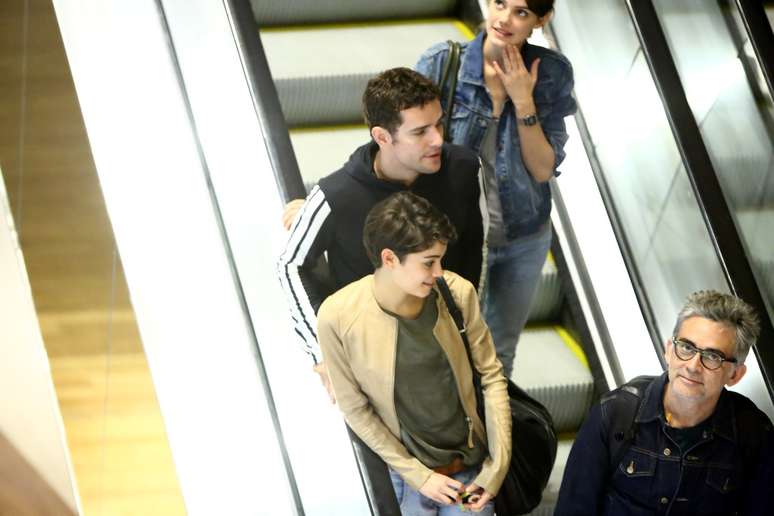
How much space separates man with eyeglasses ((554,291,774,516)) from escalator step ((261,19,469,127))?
1514 millimetres

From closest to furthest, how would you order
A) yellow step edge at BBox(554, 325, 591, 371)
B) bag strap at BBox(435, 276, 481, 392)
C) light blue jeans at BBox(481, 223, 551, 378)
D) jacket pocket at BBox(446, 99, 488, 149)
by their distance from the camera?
bag strap at BBox(435, 276, 481, 392), jacket pocket at BBox(446, 99, 488, 149), light blue jeans at BBox(481, 223, 551, 378), yellow step edge at BBox(554, 325, 591, 371)

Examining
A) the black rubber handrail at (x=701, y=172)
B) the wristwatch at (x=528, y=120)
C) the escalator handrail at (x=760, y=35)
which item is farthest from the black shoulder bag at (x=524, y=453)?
the escalator handrail at (x=760, y=35)

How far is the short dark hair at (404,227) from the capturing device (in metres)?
3.47

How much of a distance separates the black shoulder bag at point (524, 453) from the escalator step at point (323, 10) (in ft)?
6.38

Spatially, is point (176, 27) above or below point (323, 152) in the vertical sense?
above

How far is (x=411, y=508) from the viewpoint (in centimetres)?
364

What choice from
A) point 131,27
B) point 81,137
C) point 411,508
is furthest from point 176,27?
point 81,137

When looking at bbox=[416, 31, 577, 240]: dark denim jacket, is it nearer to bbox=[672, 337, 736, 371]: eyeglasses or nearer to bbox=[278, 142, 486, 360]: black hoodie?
bbox=[278, 142, 486, 360]: black hoodie

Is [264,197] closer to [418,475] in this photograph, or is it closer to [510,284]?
[510,284]

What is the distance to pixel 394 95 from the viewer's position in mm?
3488

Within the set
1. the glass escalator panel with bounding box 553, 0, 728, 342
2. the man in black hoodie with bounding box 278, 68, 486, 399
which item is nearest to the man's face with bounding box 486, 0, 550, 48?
the man in black hoodie with bounding box 278, 68, 486, 399

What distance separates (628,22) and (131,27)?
1.76 meters

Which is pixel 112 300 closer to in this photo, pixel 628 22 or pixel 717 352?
pixel 628 22

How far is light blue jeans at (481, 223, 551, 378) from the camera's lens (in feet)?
13.2
